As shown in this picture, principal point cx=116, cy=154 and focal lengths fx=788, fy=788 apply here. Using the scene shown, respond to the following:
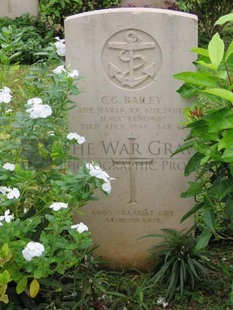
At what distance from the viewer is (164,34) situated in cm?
457

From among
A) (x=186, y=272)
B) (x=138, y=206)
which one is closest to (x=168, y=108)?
(x=138, y=206)

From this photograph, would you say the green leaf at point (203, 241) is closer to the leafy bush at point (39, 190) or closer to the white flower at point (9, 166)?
the leafy bush at point (39, 190)

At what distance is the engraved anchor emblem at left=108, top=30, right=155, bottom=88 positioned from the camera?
4586 millimetres

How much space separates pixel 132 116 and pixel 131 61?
1.07ft

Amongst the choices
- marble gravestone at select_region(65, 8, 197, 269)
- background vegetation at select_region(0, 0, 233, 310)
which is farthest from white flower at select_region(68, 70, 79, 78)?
marble gravestone at select_region(65, 8, 197, 269)

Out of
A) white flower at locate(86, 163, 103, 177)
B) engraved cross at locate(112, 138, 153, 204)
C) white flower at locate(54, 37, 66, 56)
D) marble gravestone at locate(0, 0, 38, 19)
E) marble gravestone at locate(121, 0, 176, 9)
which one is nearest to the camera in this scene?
white flower at locate(86, 163, 103, 177)

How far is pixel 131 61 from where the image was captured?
461cm

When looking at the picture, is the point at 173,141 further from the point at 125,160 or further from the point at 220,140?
the point at 220,140

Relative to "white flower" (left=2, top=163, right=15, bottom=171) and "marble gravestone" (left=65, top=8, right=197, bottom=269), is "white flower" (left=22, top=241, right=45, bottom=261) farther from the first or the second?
"marble gravestone" (left=65, top=8, right=197, bottom=269)

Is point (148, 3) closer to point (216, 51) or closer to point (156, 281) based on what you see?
point (156, 281)

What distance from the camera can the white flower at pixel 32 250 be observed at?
11.7 ft

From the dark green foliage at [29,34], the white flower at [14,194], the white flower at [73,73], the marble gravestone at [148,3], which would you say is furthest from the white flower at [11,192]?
the marble gravestone at [148,3]

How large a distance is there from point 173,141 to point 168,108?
0.20 meters

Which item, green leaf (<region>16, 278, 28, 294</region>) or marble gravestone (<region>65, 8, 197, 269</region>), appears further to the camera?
marble gravestone (<region>65, 8, 197, 269</region>)
